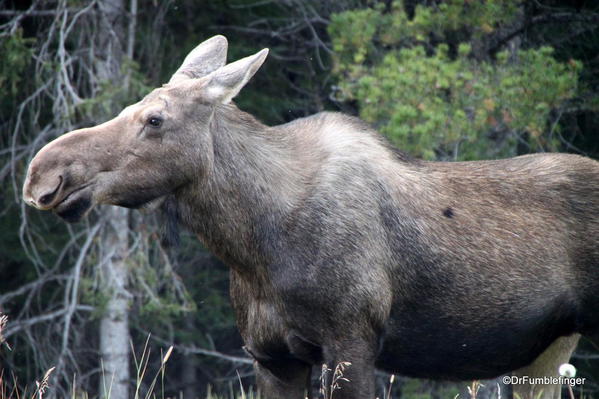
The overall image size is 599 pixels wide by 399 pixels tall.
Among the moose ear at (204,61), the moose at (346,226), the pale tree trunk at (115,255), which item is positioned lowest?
the pale tree trunk at (115,255)

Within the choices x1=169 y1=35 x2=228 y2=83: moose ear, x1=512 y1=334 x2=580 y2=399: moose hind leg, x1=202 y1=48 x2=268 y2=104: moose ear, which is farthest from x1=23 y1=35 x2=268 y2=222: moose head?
x1=512 y1=334 x2=580 y2=399: moose hind leg

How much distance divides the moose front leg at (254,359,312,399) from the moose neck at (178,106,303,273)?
0.56m

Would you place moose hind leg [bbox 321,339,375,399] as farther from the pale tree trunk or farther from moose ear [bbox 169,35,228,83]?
the pale tree trunk

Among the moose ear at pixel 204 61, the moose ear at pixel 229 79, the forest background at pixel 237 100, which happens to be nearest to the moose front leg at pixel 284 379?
the moose ear at pixel 229 79

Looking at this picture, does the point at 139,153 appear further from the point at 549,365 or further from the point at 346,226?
the point at 549,365

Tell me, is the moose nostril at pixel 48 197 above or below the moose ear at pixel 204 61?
below

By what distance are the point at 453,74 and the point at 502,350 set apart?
3.77 m

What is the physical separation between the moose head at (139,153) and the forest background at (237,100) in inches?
95.5

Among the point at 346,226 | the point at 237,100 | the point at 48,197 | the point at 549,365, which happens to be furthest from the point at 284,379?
the point at 237,100

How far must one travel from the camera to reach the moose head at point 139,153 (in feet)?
13.7

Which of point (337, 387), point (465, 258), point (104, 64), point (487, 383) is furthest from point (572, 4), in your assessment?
point (337, 387)

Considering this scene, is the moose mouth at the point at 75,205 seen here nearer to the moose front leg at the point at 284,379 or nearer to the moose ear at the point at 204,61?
the moose ear at the point at 204,61

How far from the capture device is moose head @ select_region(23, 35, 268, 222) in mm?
4184

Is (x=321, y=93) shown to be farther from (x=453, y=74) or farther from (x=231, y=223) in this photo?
(x=231, y=223)
